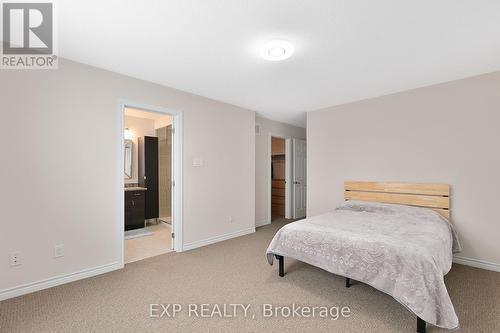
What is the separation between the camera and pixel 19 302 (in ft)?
7.06

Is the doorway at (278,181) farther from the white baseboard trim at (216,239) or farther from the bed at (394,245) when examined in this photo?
the bed at (394,245)

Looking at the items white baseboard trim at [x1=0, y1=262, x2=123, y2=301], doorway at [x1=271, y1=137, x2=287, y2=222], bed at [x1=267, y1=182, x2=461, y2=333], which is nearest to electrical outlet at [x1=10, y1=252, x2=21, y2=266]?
white baseboard trim at [x1=0, y1=262, x2=123, y2=301]

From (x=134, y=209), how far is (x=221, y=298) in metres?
3.18

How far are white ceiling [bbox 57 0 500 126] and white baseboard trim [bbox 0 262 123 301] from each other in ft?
7.72

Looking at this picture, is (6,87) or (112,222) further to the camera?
(112,222)

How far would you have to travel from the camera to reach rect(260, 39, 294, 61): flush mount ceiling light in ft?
7.30

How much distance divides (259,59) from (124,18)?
130 centimetres

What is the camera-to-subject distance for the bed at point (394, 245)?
1716 millimetres

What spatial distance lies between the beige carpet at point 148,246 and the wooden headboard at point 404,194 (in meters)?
3.16

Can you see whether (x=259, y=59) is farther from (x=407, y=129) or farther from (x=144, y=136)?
(x=144, y=136)

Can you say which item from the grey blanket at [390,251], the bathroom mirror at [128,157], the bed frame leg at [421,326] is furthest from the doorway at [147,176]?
the bed frame leg at [421,326]

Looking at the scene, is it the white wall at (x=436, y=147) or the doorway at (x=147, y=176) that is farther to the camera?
the doorway at (x=147, y=176)

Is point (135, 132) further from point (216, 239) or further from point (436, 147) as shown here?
point (436, 147)

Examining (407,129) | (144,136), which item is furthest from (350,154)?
(144,136)
